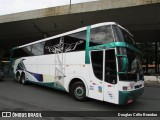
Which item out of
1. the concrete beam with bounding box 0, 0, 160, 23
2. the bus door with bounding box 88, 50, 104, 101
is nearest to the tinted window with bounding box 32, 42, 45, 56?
the bus door with bounding box 88, 50, 104, 101

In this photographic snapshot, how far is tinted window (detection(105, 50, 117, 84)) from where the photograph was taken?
26.3ft

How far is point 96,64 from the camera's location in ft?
29.1

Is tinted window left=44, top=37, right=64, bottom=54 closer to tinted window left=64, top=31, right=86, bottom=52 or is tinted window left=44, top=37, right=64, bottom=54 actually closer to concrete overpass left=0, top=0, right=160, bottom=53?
tinted window left=64, top=31, right=86, bottom=52

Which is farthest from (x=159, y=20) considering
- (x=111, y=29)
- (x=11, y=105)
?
(x=11, y=105)

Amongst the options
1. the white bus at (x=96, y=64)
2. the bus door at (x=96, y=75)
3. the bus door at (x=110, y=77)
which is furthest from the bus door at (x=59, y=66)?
the bus door at (x=110, y=77)

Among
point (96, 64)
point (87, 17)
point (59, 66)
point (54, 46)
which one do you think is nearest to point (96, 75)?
point (96, 64)

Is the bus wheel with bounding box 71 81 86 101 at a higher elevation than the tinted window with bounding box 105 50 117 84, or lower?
lower

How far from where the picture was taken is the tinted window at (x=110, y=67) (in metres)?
8.02

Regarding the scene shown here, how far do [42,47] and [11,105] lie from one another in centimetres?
527

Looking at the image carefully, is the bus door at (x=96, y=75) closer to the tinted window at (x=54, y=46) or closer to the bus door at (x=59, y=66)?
the bus door at (x=59, y=66)

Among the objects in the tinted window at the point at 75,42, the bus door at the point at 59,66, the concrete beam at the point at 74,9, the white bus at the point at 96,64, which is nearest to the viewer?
the white bus at the point at 96,64

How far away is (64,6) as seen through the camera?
70.1ft

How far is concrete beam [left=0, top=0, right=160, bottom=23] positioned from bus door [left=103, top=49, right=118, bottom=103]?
11.2 m

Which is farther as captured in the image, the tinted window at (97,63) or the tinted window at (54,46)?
the tinted window at (54,46)
